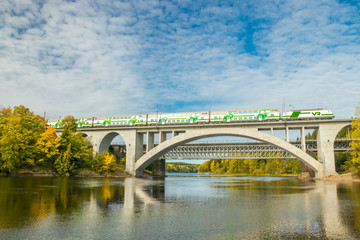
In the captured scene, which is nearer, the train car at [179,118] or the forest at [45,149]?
the forest at [45,149]

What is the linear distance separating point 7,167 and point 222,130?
1602 inches

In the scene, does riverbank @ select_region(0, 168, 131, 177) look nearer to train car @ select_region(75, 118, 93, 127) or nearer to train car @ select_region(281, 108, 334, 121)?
train car @ select_region(75, 118, 93, 127)

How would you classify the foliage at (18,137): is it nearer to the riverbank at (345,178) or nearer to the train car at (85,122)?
the train car at (85,122)

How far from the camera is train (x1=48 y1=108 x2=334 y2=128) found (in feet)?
175

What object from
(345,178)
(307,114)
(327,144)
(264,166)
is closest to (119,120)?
(307,114)

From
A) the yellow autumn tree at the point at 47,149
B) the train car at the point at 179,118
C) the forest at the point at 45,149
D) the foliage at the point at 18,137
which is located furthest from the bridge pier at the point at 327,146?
the foliage at the point at 18,137

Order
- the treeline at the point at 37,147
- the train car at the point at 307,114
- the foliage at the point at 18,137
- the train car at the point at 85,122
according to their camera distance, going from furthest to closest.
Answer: the train car at the point at 85,122
the train car at the point at 307,114
the treeline at the point at 37,147
the foliage at the point at 18,137

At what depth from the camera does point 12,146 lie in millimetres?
42562

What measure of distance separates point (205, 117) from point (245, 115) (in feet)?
28.6

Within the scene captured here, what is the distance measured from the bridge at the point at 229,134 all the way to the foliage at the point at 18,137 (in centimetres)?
1263

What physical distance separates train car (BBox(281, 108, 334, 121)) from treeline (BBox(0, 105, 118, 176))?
39.4 m

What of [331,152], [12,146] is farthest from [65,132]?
[331,152]

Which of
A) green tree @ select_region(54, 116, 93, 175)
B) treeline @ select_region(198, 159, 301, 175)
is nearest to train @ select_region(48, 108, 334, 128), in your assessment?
green tree @ select_region(54, 116, 93, 175)

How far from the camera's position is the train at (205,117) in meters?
53.3
